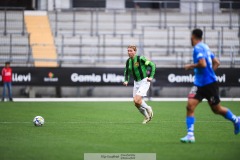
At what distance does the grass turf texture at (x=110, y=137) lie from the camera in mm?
10641

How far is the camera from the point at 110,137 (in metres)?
13.3

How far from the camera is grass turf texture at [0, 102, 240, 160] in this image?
10.6 m

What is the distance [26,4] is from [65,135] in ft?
91.9

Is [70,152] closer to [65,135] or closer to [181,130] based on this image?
[65,135]

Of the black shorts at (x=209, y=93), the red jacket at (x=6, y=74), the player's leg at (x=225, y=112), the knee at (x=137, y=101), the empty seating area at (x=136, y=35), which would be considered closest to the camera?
the black shorts at (x=209, y=93)

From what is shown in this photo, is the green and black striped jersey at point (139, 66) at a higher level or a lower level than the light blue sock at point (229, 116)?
higher

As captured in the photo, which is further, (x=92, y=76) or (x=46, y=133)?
(x=92, y=76)

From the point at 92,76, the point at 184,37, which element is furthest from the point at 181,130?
the point at 184,37

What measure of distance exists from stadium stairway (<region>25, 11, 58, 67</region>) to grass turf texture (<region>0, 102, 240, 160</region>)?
1594 cm

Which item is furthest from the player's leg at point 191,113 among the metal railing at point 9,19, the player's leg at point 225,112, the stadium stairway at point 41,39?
the metal railing at point 9,19

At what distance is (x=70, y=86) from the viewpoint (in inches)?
1309

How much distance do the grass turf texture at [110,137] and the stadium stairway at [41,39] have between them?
1594 cm

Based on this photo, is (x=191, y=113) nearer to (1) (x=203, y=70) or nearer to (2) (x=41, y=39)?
(1) (x=203, y=70)

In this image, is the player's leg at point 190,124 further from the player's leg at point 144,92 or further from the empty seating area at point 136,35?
the empty seating area at point 136,35
